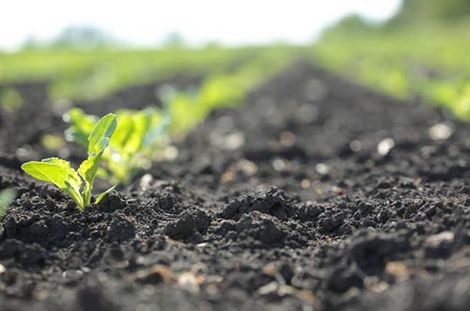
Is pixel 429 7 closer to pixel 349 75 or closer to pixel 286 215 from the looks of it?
pixel 349 75

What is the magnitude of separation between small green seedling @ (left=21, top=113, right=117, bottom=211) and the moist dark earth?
0.36 feet

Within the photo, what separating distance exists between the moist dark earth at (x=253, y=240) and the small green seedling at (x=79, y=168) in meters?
0.11

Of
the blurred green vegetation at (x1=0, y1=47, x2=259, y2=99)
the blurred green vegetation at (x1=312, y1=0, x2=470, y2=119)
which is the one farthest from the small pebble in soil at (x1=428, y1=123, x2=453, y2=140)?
the blurred green vegetation at (x1=0, y1=47, x2=259, y2=99)

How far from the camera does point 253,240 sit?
2.30 m

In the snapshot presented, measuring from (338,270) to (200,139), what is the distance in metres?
4.09

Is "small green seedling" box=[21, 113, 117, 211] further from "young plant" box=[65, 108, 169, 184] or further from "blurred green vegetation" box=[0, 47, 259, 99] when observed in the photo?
"blurred green vegetation" box=[0, 47, 259, 99]

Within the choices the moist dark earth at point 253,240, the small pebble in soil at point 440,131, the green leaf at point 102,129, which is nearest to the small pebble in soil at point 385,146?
the moist dark earth at point 253,240

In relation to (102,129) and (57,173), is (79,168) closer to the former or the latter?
(57,173)

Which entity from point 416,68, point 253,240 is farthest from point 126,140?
point 416,68

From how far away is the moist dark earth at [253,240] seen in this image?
1822mm

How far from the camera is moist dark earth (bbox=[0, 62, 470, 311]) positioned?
182 cm

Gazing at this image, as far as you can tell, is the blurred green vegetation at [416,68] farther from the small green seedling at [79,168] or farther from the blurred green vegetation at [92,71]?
the blurred green vegetation at [92,71]

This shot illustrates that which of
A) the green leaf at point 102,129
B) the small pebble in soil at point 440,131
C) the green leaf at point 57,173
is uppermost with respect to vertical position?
the green leaf at point 102,129

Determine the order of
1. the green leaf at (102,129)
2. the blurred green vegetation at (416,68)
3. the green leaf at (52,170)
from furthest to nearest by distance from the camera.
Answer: the blurred green vegetation at (416,68)
the green leaf at (102,129)
the green leaf at (52,170)
